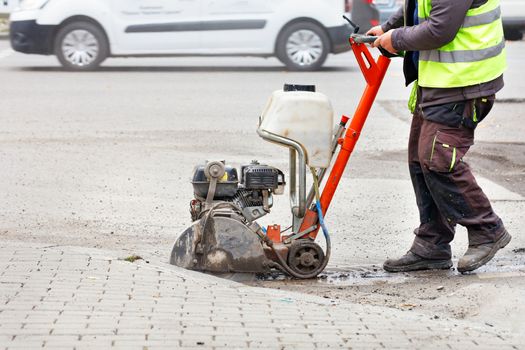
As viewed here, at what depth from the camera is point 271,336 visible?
4.26m

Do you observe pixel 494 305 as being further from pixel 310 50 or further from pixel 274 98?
pixel 310 50

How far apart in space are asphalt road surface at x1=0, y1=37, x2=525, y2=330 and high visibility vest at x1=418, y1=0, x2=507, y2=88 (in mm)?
1037

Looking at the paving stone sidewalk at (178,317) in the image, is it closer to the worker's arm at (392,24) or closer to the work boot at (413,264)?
the work boot at (413,264)

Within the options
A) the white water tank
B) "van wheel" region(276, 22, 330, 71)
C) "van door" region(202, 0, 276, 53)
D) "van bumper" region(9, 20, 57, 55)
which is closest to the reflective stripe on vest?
the white water tank

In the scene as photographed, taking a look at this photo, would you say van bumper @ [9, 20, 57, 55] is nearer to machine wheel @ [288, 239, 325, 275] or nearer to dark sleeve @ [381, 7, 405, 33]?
dark sleeve @ [381, 7, 405, 33]

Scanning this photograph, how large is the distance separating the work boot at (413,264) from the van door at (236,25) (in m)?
10.6

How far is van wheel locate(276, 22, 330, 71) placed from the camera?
16359 millimetres

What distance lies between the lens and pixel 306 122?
17.8 ft

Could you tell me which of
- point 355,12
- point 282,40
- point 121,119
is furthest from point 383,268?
point 355,12

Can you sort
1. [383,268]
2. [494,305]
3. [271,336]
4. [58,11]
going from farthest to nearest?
[58,11], [383,268], [494,305], [271,336]

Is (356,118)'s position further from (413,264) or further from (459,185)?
(413,264)

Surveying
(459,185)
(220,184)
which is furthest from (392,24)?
(220,184)

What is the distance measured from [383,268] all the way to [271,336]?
185 centimetres

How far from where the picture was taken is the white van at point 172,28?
52.7 ft
